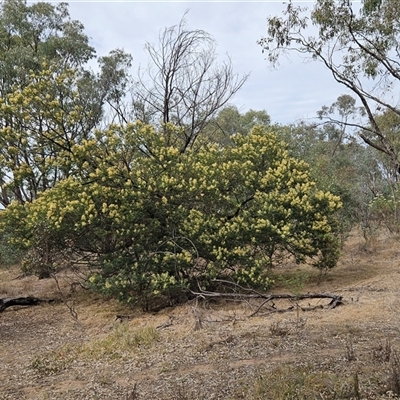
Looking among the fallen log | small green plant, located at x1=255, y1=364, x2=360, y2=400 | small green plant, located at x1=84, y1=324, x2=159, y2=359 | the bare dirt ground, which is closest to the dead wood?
the bare dirt ground

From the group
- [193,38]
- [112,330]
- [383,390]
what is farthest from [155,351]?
[193,38]

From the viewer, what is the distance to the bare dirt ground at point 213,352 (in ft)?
14.1

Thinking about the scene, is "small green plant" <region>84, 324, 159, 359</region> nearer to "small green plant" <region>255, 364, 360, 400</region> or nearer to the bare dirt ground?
the bare dirt ground

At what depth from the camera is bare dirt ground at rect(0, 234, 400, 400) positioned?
4289 mm

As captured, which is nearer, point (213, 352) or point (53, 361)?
point (213, 352)

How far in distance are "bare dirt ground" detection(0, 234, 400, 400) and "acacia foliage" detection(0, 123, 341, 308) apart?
0.82 meters

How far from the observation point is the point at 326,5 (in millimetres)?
9664

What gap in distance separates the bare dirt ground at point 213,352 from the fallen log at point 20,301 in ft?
1.89

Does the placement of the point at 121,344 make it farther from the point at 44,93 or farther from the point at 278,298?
the point at 44,93

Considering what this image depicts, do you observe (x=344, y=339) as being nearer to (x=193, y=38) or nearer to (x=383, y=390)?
(x=383, y=390)

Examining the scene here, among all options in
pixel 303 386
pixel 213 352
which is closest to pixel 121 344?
pixel 213 352

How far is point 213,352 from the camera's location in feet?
18.5

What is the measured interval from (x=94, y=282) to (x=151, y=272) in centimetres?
115

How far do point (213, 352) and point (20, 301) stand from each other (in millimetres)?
6713
